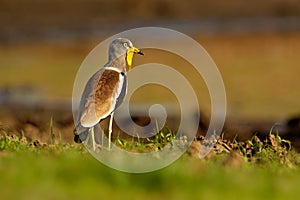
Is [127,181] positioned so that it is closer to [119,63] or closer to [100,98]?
[100,98]

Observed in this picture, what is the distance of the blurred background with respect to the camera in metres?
24.3

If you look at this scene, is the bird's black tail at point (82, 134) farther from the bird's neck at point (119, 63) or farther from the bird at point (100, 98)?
the bird's neck at point (119, 63)

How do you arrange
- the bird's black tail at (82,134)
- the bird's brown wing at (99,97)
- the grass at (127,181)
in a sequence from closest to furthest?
the grass at (127,181) < the bird's brown wing at (99,97) < the bird's black tail at (82,134)

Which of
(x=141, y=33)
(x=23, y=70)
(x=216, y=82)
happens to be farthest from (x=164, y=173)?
(x=141, y=33)

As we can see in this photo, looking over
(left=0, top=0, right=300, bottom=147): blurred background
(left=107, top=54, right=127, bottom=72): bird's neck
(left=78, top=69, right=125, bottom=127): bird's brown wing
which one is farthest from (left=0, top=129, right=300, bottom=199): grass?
(left=0, top=0, right=300, bottom=147): blurred background

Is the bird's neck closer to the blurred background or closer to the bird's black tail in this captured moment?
the bird's black tail

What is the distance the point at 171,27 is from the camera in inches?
1623

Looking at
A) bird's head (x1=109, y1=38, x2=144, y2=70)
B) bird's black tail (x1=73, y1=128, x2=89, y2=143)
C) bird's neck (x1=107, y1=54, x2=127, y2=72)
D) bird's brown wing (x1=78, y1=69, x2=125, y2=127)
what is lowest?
bird's black tail (x1=73, y1=128, x2=89, y2=143)

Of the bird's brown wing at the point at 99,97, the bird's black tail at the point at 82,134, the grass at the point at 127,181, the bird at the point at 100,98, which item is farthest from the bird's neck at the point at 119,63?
the grass at the point at 127,181

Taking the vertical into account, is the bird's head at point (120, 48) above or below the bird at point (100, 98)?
above

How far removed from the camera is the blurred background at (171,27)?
2433 cm

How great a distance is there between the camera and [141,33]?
4022 centimetres

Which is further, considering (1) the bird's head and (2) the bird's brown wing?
(1) the bird's head

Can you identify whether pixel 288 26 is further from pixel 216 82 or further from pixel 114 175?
pixel 114 175
